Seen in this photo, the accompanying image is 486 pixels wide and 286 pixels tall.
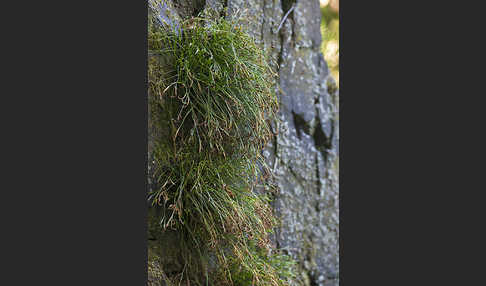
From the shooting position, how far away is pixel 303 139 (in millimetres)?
2342

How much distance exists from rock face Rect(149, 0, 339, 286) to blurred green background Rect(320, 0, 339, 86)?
0.03m

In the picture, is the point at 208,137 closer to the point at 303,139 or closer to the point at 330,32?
the point at 303,139

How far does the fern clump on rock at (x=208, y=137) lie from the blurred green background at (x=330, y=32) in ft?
1.82

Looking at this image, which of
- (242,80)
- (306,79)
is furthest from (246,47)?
(306,79)

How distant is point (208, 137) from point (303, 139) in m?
0.68

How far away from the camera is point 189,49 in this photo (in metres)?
1.85

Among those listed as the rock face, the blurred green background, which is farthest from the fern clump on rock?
the blurred green background

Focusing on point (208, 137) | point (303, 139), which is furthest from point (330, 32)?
point (208, 137)

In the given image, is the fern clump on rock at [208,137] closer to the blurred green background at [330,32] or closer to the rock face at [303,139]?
the rock face at [303,139]

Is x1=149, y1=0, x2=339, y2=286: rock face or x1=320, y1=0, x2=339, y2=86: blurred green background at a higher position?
x1=320, y1=0, x2=339, y2=86: blurred green background

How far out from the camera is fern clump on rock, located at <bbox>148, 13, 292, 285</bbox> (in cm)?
184

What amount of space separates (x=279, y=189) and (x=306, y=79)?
1.98 feet

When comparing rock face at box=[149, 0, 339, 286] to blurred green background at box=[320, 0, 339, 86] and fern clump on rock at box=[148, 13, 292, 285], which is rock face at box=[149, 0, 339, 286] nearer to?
blurred green background at box=[320, 0, 339, 86]

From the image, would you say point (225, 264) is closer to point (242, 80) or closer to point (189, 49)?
point (242, 80)
